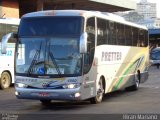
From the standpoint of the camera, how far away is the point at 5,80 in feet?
77.0

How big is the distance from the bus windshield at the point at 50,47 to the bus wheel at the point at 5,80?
863cm

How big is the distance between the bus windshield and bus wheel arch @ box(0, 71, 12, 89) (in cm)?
863

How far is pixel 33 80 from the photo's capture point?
14258mm

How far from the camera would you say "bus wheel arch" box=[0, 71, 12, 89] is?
2319 cm

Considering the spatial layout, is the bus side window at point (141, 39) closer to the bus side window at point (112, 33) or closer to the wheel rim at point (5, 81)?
the bus side window at point (112, 33)

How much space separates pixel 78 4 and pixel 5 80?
23943mm

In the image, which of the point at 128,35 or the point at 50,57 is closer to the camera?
the point at 50,57

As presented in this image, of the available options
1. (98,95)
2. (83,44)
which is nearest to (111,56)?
(98,95)

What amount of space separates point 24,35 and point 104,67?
3.32 m

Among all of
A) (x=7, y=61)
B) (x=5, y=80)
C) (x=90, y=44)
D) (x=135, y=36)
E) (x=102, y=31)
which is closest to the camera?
(x=90, y=44)

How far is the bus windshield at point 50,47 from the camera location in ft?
46.4

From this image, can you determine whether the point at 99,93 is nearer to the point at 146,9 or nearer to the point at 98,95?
the point at 98,95

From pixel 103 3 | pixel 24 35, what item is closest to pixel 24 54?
pixel 24 35

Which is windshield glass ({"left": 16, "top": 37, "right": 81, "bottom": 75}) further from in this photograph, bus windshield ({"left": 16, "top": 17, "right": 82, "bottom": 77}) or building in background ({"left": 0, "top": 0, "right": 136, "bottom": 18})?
building in background ({"left": 0, "top": 0, "right": 136, "bottom": 18})
